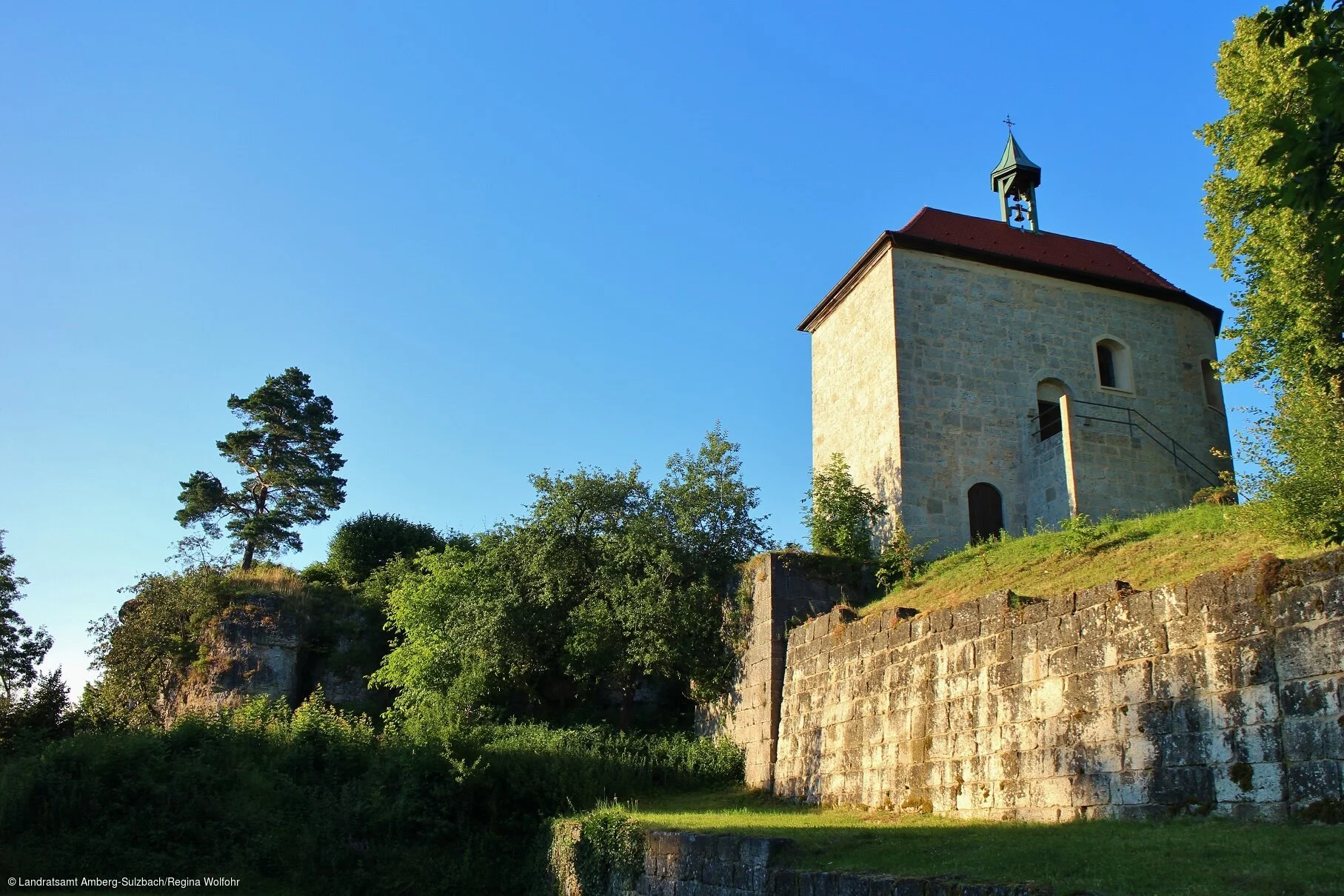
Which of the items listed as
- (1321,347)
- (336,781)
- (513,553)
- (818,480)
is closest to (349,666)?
(513,553)

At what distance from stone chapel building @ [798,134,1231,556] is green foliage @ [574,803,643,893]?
10.0 metres

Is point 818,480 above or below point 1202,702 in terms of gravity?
above

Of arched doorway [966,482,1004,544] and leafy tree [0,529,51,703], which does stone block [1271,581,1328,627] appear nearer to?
arched doorway [966,482,1004,544]

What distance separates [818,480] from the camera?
822 inches

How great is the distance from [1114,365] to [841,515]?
27.1 ft

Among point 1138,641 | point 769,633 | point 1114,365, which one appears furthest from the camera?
point 1114,365

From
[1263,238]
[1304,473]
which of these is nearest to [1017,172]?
[1263,238]

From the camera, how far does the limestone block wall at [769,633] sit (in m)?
15.9

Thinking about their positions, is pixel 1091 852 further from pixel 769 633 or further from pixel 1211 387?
pixel 1211 387

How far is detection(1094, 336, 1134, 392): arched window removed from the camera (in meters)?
23.2

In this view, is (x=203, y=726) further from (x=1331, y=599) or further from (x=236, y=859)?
(x=1331, y=599)

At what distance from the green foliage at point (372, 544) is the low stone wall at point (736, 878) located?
21.7 m

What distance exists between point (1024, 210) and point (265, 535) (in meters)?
24.6

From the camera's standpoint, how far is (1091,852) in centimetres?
715
